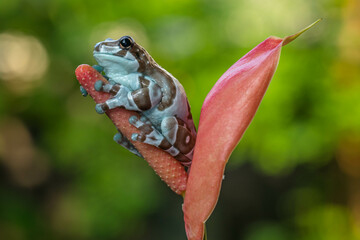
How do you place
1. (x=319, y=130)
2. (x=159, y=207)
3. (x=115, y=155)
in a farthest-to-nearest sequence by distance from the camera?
1. (x=159, y=207)
2. (x=115, y=155)
3. (x=319, y=130)

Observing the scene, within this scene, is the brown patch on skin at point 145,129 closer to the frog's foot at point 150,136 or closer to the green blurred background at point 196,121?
the frog's foot at point 150,136

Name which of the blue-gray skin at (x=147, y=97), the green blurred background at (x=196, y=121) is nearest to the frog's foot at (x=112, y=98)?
the blue-gray skin at (x=147, y=97)

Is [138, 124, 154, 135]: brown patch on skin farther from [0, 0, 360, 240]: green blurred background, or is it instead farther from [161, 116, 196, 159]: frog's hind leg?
[0, 0, 360, 240]: green blurred background

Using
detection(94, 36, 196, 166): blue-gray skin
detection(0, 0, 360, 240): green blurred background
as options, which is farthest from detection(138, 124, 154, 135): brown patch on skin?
detection(0, 0, 360, 240): green blurred background

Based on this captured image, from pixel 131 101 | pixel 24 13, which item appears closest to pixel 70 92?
pixel 24 13

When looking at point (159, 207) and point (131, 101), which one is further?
point (159, 207)

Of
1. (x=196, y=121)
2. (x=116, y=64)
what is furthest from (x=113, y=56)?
(x=196, y=121)

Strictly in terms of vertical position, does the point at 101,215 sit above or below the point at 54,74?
below

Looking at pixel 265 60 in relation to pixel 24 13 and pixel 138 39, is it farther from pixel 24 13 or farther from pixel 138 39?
pixel 24 13
